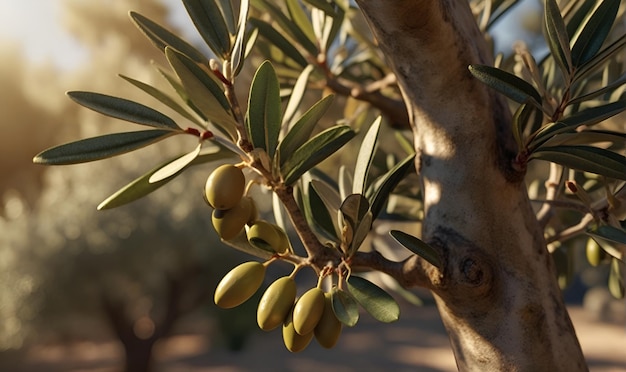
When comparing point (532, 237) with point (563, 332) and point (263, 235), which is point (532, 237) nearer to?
point (563, 332)

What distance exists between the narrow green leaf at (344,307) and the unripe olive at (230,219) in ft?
0.24

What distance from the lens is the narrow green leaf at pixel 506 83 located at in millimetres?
344

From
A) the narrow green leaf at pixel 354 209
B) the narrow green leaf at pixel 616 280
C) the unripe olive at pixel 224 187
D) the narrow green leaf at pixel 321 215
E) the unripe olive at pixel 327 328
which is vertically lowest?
the unripe olive at pixel 327 328

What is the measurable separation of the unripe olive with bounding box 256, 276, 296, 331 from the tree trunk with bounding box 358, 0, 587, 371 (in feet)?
0.33

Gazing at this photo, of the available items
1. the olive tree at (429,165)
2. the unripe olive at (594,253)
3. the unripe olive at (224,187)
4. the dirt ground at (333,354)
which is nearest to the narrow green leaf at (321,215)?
the olive tree at (429,165)

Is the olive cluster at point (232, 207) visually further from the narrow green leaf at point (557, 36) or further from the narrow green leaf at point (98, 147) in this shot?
the narrow green leaf at point (557, 36)

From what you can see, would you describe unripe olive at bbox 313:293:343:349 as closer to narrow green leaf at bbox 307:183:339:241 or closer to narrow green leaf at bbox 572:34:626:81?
narrow green leaf at bbox 307:183:339:241

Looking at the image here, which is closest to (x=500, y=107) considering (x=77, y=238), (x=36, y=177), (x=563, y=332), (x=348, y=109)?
(x=563, y=332)

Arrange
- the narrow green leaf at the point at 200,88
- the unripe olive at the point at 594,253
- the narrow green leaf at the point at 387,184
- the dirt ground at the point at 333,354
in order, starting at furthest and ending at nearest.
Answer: the dirt ground at the point at 333,354
the unripe olive at the point at 594,253
the narrow green leaf at the point at 387,184
the narrow green leaf at the point at 200,88

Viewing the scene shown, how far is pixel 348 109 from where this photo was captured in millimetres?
824

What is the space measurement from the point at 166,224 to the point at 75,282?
2.84ft

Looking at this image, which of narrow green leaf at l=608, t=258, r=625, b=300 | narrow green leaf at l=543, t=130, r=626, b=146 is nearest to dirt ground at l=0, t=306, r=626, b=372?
narrow green leaf at l=608, t=258, r=625, b=300

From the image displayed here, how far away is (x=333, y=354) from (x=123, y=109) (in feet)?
19.3

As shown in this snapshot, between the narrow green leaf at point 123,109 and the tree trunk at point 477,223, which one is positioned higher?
the tree trunk at point 477,223
